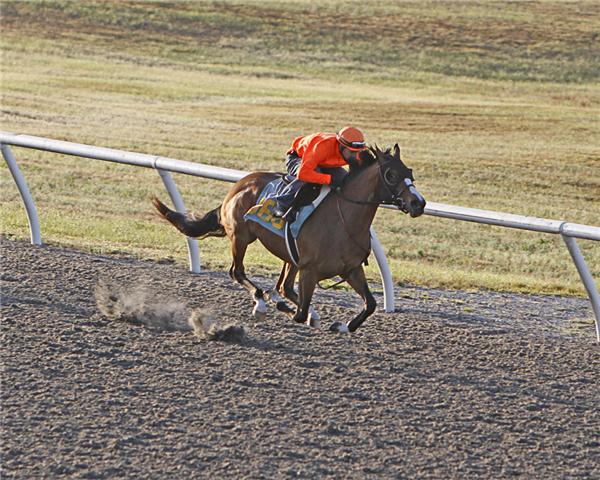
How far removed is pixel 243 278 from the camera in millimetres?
7625

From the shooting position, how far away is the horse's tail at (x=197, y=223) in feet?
26.1

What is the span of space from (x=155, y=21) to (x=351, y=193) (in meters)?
39.1

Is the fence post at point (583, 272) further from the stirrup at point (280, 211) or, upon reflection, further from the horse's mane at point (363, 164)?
the stirrup at point (280, 211)

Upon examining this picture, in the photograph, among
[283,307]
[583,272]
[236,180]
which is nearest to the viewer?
[583,272]

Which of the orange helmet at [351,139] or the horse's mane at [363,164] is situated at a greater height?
the orange helmet at [351,139]

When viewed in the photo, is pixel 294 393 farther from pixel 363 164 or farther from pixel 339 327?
pixel 363 164

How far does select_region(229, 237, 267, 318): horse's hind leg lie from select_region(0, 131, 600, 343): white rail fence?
82cm

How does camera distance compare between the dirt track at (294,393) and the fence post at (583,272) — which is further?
the fence post at (583,272)

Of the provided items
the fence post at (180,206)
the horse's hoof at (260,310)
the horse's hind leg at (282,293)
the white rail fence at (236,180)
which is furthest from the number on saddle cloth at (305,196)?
the fence post at (180,206)

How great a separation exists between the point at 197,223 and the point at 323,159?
140 centimetres

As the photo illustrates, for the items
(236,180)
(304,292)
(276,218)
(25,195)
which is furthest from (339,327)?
(25,195)

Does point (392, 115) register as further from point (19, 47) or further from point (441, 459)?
point (441, 459)

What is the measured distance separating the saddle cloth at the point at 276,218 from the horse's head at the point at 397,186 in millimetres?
424

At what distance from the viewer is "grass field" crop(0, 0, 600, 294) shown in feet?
44.5
